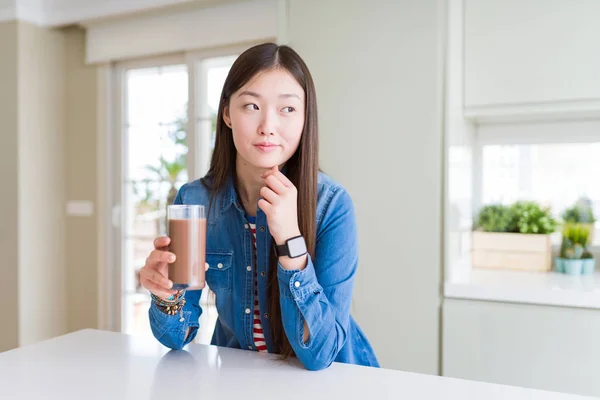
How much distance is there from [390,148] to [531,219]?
797mm

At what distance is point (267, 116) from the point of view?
1.08 metres

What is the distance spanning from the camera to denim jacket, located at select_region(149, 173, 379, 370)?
1035mm

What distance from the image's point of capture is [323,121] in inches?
88.6

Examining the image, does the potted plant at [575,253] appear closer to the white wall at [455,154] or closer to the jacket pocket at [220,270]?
the white wall at [455,154]

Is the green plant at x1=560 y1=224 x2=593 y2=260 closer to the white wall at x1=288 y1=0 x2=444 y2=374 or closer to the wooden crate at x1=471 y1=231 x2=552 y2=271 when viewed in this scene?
the wooden crate at x1=471 y1=231 x2=552 y2=271

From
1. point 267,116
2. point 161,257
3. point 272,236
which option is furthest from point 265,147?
point 161,257

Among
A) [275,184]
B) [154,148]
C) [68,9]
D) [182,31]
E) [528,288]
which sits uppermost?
[68,9]

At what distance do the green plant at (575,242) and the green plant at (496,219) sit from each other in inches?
9.8

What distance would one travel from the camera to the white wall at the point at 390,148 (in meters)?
2.05

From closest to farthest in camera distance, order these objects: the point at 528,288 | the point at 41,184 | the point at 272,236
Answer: the point at 272,236, the point at 528,288, the point at 41,184

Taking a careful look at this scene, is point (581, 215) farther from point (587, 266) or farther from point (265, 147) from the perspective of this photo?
point (265, 147)

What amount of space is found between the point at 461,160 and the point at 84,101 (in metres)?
2.48

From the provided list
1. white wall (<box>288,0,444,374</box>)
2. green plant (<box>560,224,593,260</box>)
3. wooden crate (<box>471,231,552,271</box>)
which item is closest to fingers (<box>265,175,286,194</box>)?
white wall (<box>288,0,444,374</box>)

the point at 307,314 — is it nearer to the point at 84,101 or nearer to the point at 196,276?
the point at 196,276
